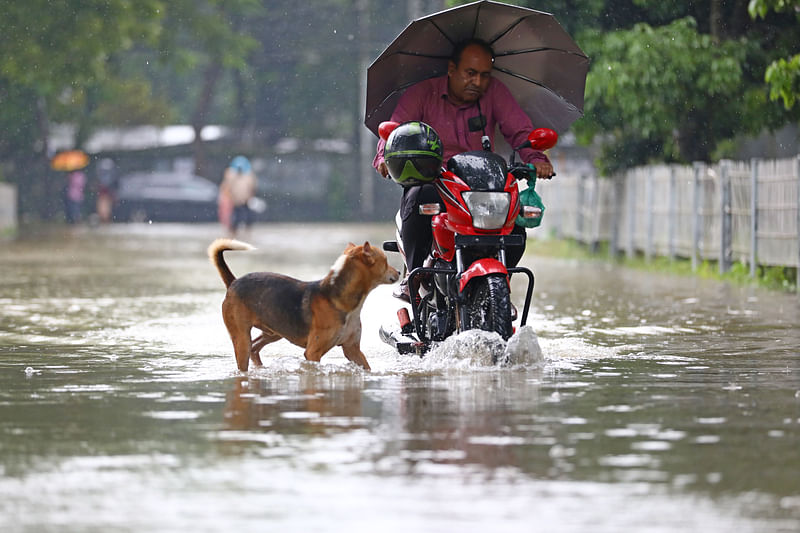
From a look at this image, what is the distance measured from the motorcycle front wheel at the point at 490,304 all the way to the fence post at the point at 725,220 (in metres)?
12.3

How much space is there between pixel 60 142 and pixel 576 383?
175 ft

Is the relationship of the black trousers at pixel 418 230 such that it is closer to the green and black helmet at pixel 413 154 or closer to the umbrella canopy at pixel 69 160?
the green and black helmet at pixel 413 154

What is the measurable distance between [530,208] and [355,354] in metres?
1.30

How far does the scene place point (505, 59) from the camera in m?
10.9

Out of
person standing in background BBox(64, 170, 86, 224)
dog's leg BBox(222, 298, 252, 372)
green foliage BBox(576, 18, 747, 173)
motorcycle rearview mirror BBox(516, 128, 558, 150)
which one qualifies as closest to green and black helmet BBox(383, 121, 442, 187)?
motorcycle rearview mirror BBox(516, 128, 558, 150)

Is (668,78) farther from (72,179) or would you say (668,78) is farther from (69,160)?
(69,160)

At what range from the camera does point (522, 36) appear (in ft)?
35.1

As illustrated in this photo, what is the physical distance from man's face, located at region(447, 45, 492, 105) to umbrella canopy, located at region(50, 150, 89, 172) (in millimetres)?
46457

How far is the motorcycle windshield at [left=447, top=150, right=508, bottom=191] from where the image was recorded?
376 inches

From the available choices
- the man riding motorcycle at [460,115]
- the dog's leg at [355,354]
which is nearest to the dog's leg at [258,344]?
the dog's leg at [355,354]

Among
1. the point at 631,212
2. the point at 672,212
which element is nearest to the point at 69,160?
the point at 631,212

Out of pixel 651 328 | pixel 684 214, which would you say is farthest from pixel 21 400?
pixel 684 214

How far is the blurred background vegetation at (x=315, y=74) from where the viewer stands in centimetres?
2331

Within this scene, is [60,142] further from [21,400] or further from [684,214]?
[21,400]
